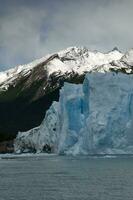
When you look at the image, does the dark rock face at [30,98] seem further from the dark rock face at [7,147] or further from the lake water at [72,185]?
the lake water at [72,185]

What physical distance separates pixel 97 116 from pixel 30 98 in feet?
392

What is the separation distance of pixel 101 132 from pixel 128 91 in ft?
18.8

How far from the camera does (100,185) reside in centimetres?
3378

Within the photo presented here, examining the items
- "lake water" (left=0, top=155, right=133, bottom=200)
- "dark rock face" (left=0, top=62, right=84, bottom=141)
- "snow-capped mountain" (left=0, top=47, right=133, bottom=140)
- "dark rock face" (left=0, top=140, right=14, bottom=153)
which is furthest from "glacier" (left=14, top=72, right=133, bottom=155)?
"snow-capped mountain" (left=0, top=47, right=133, bottom=140)

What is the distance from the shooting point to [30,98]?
18038 centimetres

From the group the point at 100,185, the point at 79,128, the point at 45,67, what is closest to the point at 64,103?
the point at 79,128

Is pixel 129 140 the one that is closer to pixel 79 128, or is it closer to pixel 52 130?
pixel 79 128

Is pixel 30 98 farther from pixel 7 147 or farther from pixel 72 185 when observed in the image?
pixel 72 185

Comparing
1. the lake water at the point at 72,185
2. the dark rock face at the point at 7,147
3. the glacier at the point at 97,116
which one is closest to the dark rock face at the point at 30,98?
the dark rock face at the point at 7,147

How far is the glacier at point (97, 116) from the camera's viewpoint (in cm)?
6088

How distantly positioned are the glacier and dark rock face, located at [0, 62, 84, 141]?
68.0 meters

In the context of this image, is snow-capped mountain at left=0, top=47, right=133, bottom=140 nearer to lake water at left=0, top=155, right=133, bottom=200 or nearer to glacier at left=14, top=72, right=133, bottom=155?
glacier at left=14, top=72, right=133, bottom=155

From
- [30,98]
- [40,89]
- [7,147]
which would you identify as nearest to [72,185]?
[7,147]

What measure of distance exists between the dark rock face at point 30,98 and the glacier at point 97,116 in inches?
2677
